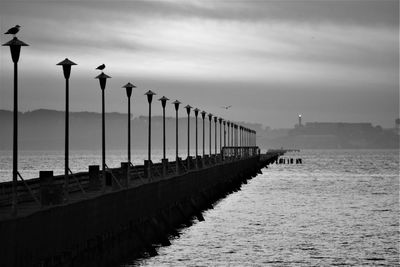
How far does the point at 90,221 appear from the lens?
88.2ft

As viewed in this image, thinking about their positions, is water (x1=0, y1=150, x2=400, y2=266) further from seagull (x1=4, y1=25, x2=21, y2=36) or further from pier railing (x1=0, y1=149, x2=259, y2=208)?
seagull (x1=4, y1=25, x2=21, y2=36)

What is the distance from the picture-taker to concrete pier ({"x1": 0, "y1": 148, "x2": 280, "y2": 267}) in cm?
2075

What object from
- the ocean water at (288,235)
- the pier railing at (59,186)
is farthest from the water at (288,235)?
the pier railing at (59,186)

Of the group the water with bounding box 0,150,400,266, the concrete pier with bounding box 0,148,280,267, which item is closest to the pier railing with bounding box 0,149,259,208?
the concrete pier with bounding box 0,148,280,267

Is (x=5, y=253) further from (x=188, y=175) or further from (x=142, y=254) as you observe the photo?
(x=188, y=175)

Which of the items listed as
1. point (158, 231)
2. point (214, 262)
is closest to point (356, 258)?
point (214, 262)

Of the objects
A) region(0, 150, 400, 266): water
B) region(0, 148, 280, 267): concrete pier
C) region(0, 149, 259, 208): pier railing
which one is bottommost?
region(0, 150, 400, 266): water

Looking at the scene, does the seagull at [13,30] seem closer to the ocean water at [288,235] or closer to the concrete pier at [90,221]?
the concrete pier at [90,221]

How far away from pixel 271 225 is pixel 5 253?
39.5 metres

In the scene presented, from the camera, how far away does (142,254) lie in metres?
36.4

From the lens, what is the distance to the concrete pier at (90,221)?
2075cm

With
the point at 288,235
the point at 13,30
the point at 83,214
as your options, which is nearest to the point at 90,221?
the point at 83,214

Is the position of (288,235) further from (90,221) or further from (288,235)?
(90,221)

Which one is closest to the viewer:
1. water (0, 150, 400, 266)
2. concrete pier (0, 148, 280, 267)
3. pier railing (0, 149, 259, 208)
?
concrete pier (0, 148, 280, 267)
